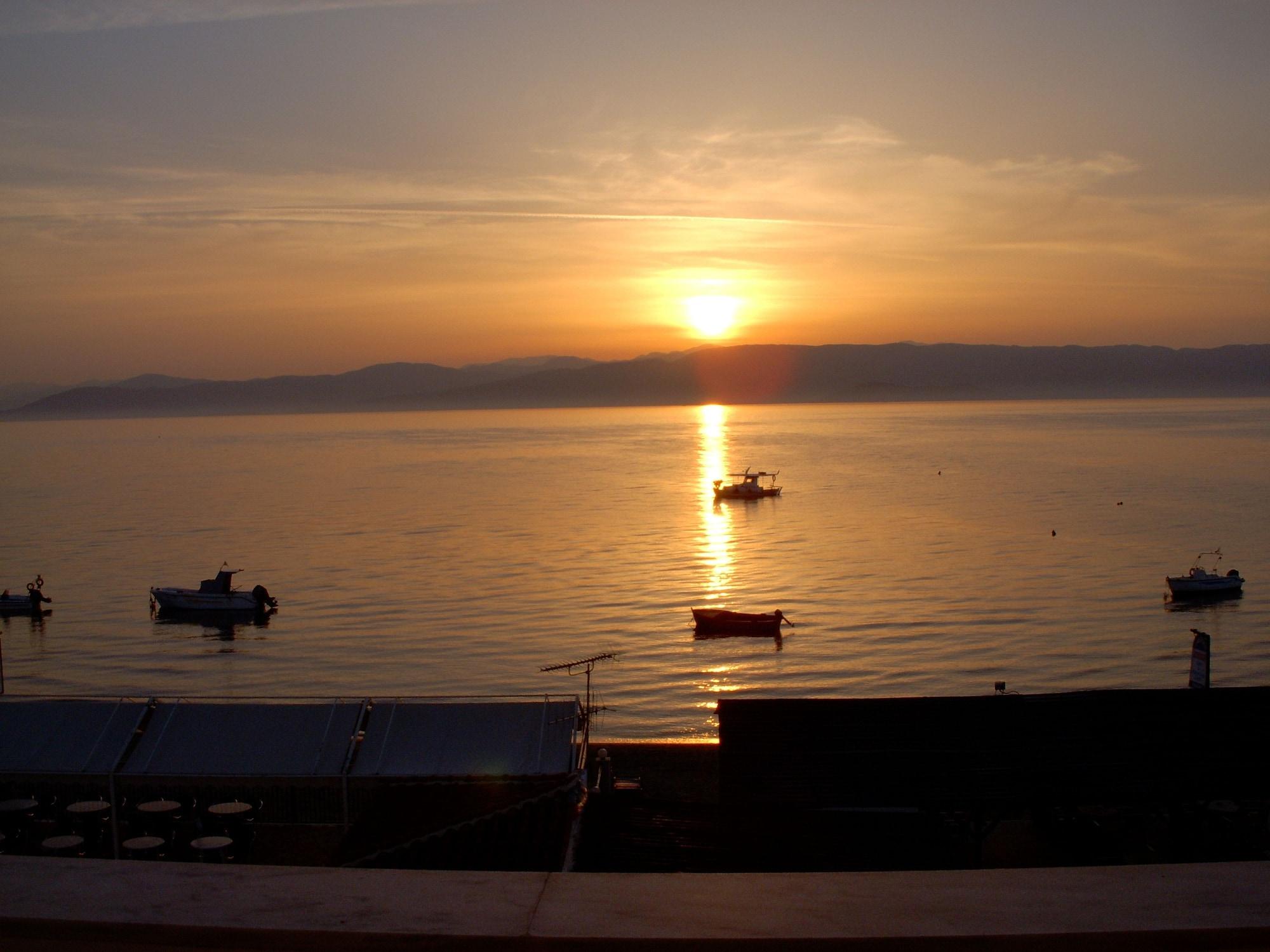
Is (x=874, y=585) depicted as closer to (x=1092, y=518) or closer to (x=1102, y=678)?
(x=1102, y=678)

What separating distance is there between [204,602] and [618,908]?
48.9 meters

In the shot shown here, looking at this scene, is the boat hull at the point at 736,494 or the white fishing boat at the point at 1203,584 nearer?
the white fishing boat at the point at 1203,584

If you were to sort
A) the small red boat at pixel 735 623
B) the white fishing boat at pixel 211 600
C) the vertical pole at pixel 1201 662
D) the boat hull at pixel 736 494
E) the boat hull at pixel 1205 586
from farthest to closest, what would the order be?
the boat hull at pixel 736 494, the white fishing boat at pixel 211 600, the boat hull at pixel 1205 586, the small red boat at pixel 735 623, the vertical pole at pixel 1201 662

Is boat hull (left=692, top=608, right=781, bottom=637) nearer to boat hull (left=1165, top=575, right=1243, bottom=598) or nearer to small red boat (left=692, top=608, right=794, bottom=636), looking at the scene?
small red boat (left=692, top=608, right=794, bottom=636)

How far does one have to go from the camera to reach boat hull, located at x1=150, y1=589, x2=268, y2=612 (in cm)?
4722

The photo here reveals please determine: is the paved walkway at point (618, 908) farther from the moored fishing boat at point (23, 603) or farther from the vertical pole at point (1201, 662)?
the moored fishing boat at point (23, 603)

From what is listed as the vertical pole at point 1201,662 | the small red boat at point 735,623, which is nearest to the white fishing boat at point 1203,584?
the small red boat at point 735,623

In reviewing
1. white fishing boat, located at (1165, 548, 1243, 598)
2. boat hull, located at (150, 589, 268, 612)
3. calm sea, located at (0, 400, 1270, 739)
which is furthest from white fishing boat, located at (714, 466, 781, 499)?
boat hull, located at (150, 589, 268, 612)

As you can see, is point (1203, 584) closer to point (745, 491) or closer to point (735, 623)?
point (735, 623)

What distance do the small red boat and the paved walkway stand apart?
124 feet

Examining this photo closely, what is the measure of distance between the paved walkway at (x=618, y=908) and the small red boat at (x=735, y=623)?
37890mm

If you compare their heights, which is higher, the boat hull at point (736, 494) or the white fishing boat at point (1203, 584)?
the white fishing boat at point (1203, 584)

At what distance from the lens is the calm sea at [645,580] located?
35094 millimetres

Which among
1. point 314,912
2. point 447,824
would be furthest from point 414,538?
point 314,912
